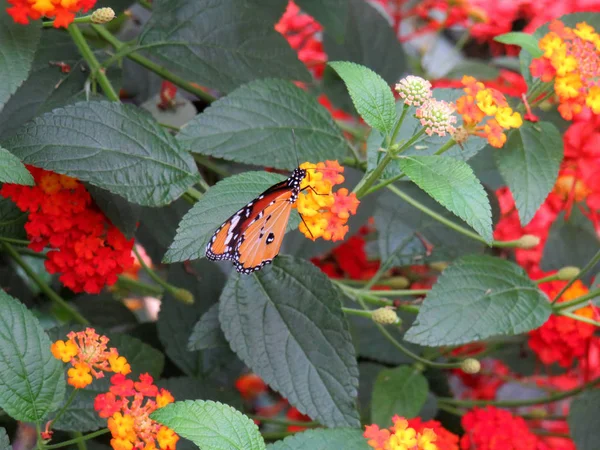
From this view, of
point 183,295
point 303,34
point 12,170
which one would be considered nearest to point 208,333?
point 183,295

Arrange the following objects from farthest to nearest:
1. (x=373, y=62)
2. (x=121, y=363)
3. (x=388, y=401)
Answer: (x=373, y=62), (x=388, y=401), (x=121, y=363)

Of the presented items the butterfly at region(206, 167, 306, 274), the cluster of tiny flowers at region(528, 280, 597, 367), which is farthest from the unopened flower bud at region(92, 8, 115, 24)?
the cluster of tiny flowers at region(528, 280, 597, 367)

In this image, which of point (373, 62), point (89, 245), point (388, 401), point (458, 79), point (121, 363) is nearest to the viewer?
point (121, 363)

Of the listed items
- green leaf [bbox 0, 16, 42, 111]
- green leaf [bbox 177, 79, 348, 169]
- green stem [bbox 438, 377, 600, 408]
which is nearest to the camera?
green leaf [bbox 0, 16, 42, 111]

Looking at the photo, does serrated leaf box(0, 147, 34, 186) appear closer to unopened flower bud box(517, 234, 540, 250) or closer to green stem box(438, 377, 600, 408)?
unopened flower bud box(517, 234, 540, 250)

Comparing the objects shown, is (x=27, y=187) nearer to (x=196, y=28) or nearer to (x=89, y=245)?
(x=89, y=245)

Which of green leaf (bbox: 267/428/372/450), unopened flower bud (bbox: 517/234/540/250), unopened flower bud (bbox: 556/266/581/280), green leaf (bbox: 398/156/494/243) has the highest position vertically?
green leaf (bbox: 398/156/494/243)

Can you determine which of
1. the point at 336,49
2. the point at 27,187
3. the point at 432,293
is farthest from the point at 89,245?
the point at 336,49
